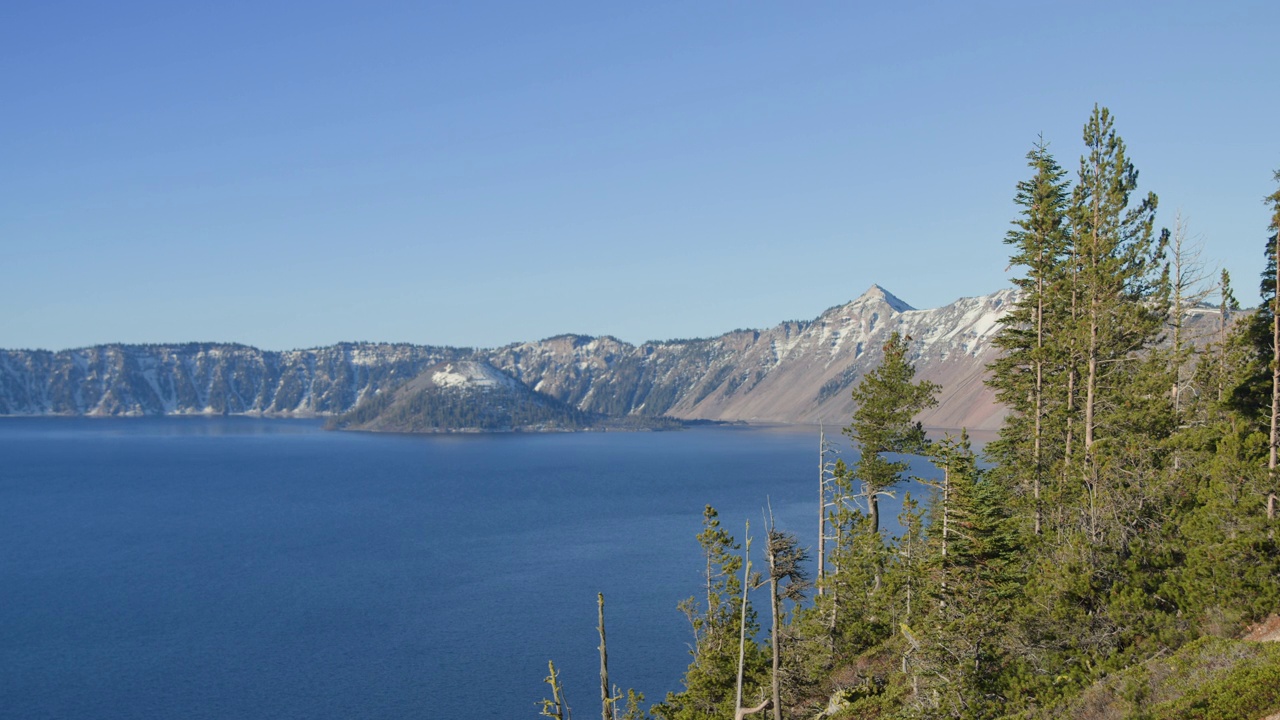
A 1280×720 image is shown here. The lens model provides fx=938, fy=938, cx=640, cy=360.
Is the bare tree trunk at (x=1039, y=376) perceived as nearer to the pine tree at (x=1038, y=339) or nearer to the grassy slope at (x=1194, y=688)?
the pine tree at (x=1038, y=339)

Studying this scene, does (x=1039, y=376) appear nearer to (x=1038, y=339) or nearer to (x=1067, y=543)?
(x=1038, y=339)

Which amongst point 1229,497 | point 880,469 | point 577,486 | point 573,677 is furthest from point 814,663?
point 577,486

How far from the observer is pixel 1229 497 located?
93.0 ft

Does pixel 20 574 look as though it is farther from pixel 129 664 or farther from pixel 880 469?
pixel 880 469

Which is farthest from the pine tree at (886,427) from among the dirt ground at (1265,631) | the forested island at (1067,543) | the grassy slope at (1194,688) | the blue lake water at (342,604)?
the blue lake water at (342,604)

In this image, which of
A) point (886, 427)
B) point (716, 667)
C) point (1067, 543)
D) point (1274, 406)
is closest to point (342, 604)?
point (716, 667)

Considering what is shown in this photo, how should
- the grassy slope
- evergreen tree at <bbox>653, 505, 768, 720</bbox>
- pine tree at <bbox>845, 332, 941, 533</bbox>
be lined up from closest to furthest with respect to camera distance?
the grassy slope → evergreen tree at <bbox>653, 505, 768, 720</bbox> → pine tree at <bbox>845, 332, 941, 533</bbox>

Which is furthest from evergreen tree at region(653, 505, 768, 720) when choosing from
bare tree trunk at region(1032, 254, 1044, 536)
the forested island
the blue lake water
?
the blue lake water

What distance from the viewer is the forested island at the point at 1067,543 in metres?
26.2

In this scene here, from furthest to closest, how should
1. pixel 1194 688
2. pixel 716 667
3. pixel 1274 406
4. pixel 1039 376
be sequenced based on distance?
pixel 1039 376
pixel 716 667
pixel 1274 406
pixel 1194 688

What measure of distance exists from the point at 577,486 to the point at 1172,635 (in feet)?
540

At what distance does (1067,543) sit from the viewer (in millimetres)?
31906

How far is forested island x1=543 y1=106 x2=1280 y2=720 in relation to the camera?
2616cm

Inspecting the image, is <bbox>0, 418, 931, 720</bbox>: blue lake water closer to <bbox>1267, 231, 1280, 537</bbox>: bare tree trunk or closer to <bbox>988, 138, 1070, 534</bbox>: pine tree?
<bbox>988, 138, 1070, 534</bbox>: pine tree
